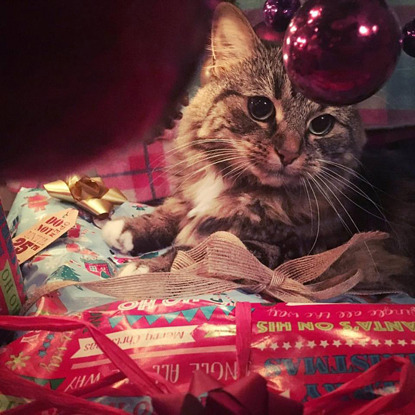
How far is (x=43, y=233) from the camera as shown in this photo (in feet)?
2.26

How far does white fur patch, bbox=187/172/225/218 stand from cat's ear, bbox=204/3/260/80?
13 cm

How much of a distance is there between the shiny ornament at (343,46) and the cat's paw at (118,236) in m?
0.45

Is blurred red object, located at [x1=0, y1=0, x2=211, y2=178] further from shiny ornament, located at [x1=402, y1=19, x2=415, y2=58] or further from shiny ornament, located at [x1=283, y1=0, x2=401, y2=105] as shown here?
shiny ornament, located at [x1=402, y1=19, x2=415, y2=58]

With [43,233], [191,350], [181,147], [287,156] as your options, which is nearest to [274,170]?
[287,156]

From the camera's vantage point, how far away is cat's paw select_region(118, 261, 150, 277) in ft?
2.00

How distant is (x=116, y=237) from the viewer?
0.70 metres

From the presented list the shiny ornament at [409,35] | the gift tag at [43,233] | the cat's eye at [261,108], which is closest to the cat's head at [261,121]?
the cat's eye at [261,108]

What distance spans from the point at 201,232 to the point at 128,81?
35 centimetres

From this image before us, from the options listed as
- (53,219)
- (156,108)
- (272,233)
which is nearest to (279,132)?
(272,233)

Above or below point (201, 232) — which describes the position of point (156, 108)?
above

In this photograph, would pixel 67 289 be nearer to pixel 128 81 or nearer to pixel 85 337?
pixel 85 337

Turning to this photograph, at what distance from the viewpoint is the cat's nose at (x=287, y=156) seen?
1.79 ft

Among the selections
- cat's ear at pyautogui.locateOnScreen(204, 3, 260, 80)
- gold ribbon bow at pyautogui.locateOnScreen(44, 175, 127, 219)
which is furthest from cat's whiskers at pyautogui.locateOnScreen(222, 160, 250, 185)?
gold ribbon bow at pyautogui.locateOnScreen(44, 175, 127, 219)

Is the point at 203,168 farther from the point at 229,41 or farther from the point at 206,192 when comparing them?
the point at 229,41
